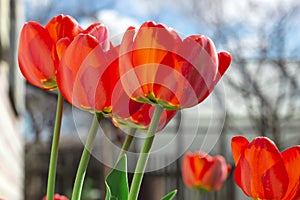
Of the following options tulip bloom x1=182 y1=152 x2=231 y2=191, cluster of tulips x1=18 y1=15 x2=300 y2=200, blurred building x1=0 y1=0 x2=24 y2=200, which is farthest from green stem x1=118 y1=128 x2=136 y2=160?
blurred building x1=0 y1=0 x2=24 y2=200

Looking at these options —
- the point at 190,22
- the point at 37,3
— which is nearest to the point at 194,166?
the point at 190,22

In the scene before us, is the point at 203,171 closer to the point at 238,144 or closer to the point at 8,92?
the point at 238,144

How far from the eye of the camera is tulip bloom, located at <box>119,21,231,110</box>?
37cm

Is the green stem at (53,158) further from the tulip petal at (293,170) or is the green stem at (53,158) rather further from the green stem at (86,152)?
the tulip petal at (293,170)

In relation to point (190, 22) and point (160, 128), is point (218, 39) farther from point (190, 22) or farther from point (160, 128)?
point (160, 128)

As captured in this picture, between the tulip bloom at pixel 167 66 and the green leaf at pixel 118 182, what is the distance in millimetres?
52

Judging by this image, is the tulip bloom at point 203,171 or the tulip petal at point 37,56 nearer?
the tulip petal at point 37,56

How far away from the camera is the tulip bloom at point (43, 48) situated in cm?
42

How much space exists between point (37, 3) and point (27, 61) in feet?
25.1

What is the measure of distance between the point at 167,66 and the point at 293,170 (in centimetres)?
10

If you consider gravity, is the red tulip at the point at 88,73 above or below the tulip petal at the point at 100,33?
below

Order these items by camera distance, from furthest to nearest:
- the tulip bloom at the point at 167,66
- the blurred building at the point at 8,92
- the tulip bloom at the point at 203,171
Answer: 1. the blurred building at the point at 8,92
2. the tulip bloom at the point at 203,171
3. the tulip bloom at the point at 167,66

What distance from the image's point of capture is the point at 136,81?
1.23 ft

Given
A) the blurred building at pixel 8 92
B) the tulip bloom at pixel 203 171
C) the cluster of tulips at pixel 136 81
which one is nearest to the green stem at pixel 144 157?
the cluster of tulips at pixel 136 81
